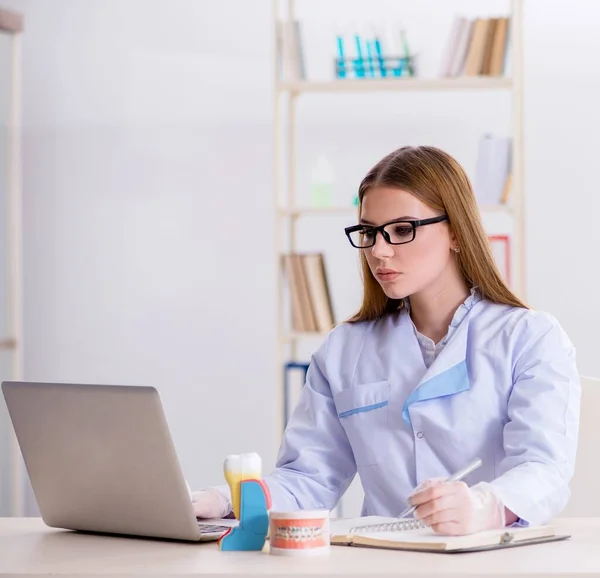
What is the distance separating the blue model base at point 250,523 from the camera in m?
1.26

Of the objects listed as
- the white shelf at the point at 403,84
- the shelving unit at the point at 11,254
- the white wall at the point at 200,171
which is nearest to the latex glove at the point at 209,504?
the white shelf at the point at 403,84

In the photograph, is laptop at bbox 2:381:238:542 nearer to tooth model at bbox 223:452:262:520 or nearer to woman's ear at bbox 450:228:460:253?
tooth model at bbox 223:452:262:520

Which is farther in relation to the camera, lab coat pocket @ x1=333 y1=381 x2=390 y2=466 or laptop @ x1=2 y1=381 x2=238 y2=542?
lab coat pocket @ x1=333 y1=381 x2=390 y2=466

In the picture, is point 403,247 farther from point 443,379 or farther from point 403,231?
point 443,379

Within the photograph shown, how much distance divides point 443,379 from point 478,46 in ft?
6.59

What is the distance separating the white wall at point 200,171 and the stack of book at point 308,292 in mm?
467

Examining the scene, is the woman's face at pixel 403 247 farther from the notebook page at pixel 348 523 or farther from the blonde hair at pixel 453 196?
the notebook page at pixel 348 523

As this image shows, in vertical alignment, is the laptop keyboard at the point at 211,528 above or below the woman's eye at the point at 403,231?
below

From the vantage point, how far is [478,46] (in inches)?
135

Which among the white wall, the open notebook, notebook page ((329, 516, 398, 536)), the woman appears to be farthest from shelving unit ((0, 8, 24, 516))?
the open notebook

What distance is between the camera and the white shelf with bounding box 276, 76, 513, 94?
3.40 metres

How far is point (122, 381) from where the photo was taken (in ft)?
13.5

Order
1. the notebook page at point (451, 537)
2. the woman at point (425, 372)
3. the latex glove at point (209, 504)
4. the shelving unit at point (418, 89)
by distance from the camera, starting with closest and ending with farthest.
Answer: the notebook page at point (451, 537)
the latex glove at point (209, 504)
the woman at point (425, 372)
the shelving unit at point (418, 89)

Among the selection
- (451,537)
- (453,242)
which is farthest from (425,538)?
(453,242)
